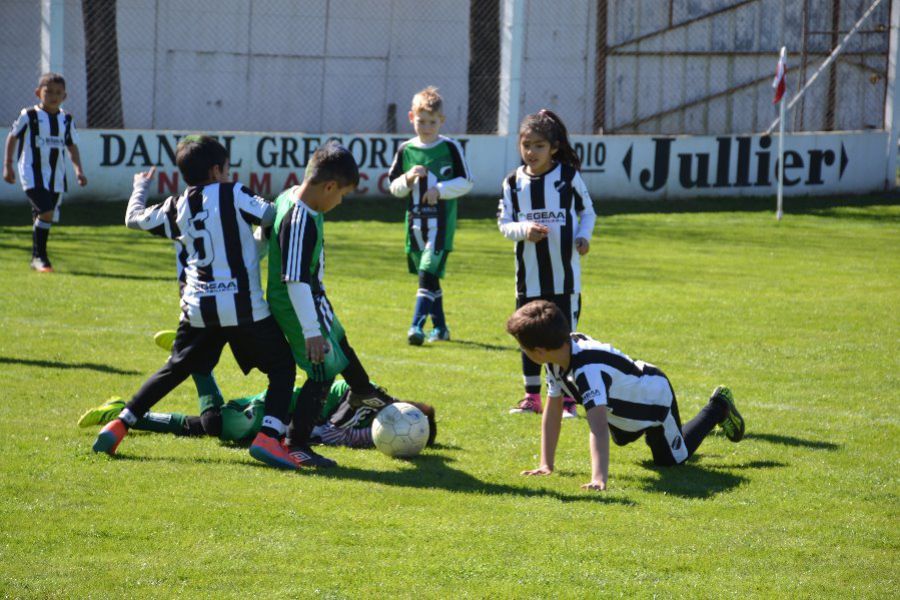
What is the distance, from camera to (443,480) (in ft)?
18.6

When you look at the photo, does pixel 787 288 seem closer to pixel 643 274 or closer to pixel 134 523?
pixel 643 274

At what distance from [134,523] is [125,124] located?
1838 cm

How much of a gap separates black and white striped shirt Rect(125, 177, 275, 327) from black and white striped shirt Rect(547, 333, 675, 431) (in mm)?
1458

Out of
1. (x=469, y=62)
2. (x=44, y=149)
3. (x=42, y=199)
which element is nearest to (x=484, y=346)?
(x=42, y=199)

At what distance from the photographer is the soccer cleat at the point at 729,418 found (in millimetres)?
6277

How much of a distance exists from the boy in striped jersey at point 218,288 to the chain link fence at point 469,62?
16082 mm

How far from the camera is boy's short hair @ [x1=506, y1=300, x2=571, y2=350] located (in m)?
5.41

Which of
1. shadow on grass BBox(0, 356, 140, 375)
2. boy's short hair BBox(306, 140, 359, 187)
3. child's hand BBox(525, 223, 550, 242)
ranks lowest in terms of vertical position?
shadow on grass BBox(0, 356, 140, 375)

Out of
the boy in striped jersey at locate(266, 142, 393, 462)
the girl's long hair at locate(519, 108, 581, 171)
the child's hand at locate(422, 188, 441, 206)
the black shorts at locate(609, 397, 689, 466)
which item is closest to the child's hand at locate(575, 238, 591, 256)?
the girl's long hair at locate(519, 108, 581, 171)

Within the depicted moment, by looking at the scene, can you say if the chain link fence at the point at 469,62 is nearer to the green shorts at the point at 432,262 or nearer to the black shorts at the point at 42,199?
the black shorts at the point at 42,199

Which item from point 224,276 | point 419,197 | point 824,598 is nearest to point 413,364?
point 419,197

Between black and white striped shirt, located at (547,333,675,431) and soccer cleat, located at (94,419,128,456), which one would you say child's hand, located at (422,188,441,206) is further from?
soccer cleat, located at (94,419,128,456)

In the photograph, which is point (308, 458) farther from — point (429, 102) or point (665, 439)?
point (429, 102)

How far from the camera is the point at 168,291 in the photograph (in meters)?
11.2
